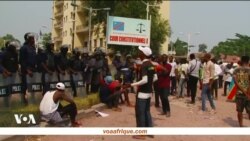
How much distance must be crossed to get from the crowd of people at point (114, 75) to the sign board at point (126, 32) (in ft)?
4.86

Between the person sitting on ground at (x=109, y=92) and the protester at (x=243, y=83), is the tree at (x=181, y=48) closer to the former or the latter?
the person sitting on ground at (x=109, y=92)

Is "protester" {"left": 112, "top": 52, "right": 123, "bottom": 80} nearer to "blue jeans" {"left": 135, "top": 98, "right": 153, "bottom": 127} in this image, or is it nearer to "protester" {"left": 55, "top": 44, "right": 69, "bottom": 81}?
"protester" {"left": 55, "top": 44, "right": 69, "bottom": 81}

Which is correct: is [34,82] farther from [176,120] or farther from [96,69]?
[96,69]

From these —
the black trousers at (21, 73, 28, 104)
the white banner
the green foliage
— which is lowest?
the white banner

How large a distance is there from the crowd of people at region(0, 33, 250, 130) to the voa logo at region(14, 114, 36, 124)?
0.27 metres

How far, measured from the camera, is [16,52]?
884cm

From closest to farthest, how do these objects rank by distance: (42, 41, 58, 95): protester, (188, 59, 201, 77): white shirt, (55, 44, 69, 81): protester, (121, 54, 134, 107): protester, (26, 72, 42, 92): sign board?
(26, 72, 42, 92): sign board < (42, 41, 58, 95): protester < (55, 44, 69, 81): protester < (188, 59, 201, 77): white shirt < (121, 54, 134, 107): protester

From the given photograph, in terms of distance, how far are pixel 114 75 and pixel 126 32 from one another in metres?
2.63

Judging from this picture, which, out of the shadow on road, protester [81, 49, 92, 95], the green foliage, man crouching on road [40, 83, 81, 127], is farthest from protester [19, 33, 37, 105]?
the shadow on road

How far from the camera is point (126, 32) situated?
16188 mm

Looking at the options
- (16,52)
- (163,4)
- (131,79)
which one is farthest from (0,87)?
(163,4)

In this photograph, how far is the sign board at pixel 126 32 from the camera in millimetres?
15992

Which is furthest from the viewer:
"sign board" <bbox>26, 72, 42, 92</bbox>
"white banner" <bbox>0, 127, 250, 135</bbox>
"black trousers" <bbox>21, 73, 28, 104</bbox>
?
"sign board" <bbox>26, 72, 42, 92</bbox>

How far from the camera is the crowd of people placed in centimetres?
743
